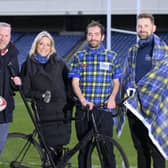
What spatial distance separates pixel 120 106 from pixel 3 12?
25.9 m

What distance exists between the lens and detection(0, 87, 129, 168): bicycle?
524 centimetres

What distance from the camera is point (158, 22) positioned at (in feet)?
101

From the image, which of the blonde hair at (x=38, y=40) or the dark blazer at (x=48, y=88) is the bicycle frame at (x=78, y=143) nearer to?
the dark blazer at (x=48, y=88)

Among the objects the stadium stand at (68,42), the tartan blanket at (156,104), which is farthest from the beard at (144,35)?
the stadium stand at (68,42)

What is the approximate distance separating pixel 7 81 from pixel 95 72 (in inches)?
34.2

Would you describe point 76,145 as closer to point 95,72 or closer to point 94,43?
point 95,72

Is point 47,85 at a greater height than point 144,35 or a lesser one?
lesser

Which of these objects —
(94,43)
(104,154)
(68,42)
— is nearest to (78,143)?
(104,154)

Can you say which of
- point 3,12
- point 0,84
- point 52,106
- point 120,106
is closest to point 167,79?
point 120,106

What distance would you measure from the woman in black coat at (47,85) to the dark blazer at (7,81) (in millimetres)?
208

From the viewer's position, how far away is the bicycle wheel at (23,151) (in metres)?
5.43

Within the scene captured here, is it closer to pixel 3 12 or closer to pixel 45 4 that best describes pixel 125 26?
pixel 45 4

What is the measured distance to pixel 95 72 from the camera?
17.7 ft

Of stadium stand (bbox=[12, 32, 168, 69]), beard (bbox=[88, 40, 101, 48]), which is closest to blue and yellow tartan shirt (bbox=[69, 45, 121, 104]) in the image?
beard (bbox=[88, 40, 101, 48])
